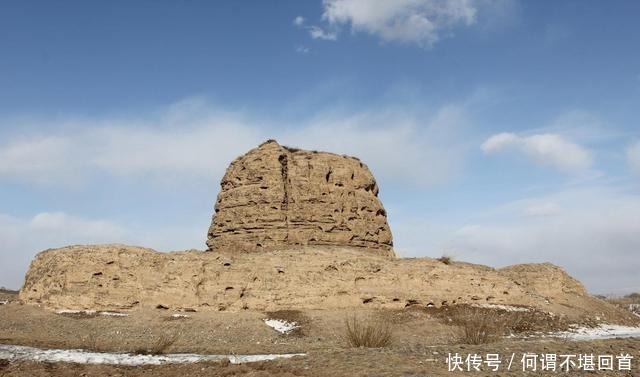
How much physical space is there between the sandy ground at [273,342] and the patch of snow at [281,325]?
0.76 feet

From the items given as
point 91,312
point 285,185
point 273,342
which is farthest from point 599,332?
point 91,312

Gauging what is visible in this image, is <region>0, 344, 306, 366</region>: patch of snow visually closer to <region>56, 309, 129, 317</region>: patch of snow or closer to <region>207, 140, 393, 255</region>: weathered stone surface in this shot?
<region>56, 309, 129, 317</region>: patch of snow

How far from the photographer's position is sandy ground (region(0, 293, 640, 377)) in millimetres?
9180

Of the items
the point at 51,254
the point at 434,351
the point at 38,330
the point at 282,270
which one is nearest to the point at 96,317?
the point at 38,330

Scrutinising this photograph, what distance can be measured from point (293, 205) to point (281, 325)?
22.6 feet

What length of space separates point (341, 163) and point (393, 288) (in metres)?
7.37

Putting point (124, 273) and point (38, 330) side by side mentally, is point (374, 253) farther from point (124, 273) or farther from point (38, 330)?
point (38, 330)

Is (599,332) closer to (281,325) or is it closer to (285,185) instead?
(281,325)

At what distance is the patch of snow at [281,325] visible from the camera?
1833 cm

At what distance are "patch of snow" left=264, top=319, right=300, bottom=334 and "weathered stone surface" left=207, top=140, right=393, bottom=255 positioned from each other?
4.58 metres

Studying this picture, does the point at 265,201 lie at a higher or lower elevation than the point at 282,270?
higher

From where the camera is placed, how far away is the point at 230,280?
66.8 feet

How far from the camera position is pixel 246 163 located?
25453 mm

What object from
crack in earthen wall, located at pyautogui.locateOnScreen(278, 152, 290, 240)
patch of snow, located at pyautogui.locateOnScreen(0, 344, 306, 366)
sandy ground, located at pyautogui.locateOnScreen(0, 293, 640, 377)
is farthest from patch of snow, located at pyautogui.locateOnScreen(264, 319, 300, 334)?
patch of snow, located at pyautogui.locateOnScreen(0, 344, 306, 366)
